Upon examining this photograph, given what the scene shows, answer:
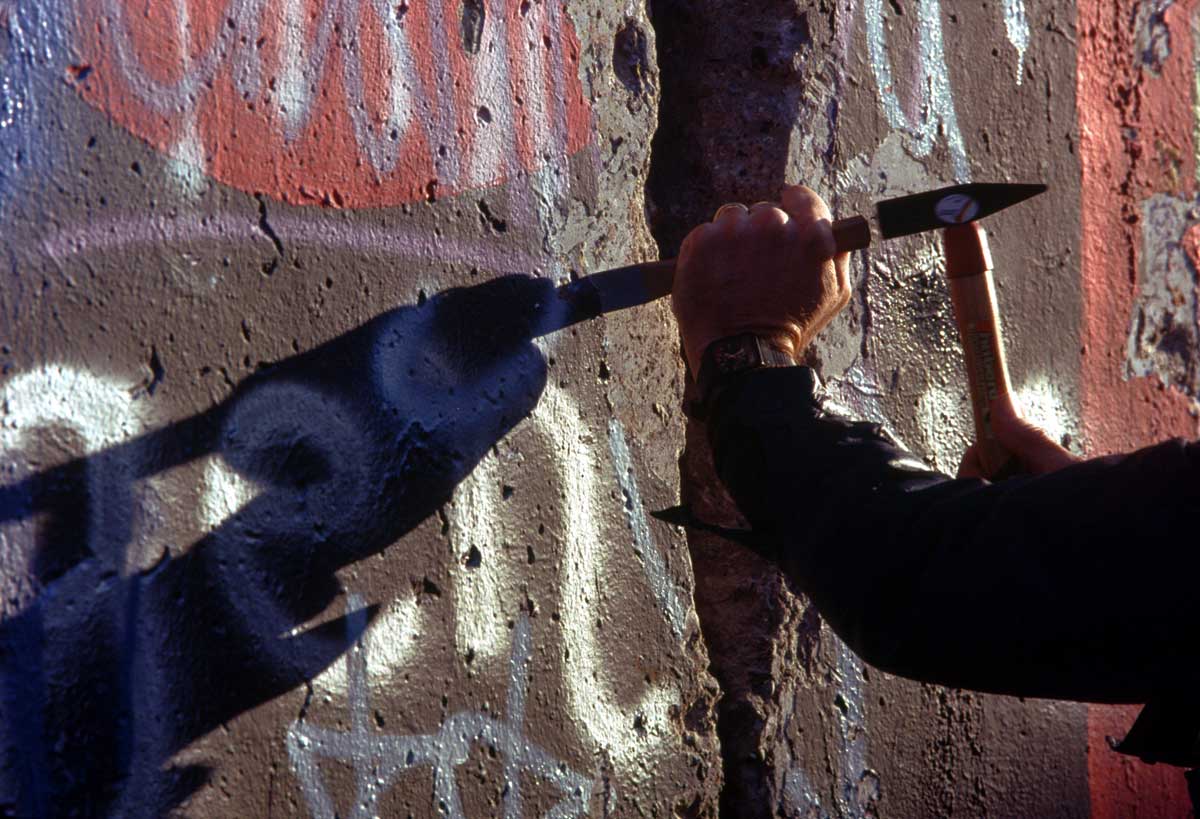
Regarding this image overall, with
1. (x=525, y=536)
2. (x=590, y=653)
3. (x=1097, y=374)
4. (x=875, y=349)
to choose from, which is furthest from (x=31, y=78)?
(x=1097, y=374)

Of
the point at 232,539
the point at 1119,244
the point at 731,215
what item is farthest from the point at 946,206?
the point at 1119,244

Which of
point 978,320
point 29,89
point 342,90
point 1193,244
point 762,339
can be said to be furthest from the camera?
point 1193,244

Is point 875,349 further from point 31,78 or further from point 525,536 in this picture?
point 31,78

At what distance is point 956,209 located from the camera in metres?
1.39

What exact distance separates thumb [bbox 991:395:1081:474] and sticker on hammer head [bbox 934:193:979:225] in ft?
0.79

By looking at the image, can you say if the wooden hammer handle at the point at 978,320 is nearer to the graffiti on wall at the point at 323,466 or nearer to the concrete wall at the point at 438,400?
the concrete wall at the point at 438,400

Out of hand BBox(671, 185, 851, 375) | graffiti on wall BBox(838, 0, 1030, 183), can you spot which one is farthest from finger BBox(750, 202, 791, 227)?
graffiti on wall BBox(838, 0, 1030, 183)

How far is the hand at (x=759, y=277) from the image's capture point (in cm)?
134

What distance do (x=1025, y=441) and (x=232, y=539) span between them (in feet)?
3.04

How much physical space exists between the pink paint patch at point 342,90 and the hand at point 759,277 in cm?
24

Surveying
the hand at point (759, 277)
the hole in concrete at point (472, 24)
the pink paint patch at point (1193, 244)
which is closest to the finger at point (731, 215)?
the hand at point (759, 277)

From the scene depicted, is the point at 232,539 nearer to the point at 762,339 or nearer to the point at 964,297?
the point at 762,339

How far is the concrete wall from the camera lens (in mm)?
1004

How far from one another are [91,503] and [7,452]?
0.08 metres
